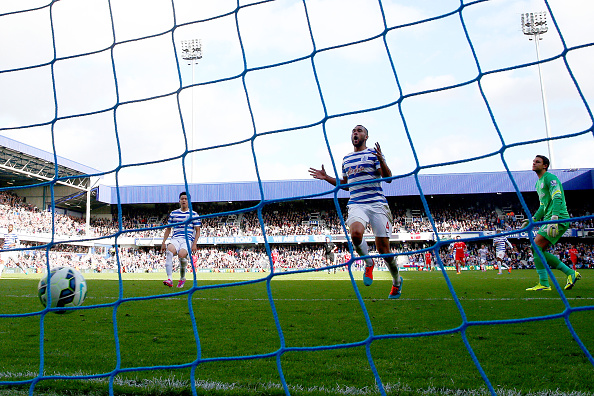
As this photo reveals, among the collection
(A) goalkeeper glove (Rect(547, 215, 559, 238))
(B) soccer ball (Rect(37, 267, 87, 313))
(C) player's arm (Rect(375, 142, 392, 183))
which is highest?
(C) player's arm (Rect(375, 142, 392, 183))

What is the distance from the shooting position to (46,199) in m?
32.1

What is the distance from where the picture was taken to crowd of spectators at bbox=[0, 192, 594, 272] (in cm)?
2880

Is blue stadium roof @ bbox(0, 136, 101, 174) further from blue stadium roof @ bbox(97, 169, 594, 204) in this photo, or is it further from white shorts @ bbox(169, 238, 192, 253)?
white shorts @ bbox(169, 238, 192, 253)

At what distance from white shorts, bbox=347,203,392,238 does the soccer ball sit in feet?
8.90

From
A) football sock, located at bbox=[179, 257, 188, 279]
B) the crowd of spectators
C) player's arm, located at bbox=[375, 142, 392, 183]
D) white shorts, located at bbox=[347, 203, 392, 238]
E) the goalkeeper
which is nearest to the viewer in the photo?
player's arm, located at bbox=[375, 142, 392, 183]

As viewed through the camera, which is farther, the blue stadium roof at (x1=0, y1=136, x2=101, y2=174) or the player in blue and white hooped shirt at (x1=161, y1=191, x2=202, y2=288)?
the blue stadium roof at (x1=0, y1=136, x2=101, y2=174)

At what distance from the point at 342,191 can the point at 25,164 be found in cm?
1742

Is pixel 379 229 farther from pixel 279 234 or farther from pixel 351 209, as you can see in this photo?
pixel 279 234

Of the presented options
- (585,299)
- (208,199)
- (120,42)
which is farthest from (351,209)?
(208,199)

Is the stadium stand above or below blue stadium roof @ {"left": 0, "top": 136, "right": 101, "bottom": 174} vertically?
below

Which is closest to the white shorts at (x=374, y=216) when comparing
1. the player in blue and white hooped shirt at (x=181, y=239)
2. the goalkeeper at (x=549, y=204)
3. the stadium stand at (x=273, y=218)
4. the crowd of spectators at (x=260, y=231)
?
the goalkeeper at (x=549, y=204)

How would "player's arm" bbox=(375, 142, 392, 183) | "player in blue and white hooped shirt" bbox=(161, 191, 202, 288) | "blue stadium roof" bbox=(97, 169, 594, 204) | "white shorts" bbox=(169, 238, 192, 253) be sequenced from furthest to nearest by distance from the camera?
"blue stadium roof" bbox=(97, 169, 594, 204), "white shorts" bbox=(169, 238, 192, 253), "player in blue and white hooped shirt" bbox=(161, 191, 202, 288), "player's arm" bbox=(375, 142, 392, 183)

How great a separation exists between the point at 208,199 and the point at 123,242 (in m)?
6.88

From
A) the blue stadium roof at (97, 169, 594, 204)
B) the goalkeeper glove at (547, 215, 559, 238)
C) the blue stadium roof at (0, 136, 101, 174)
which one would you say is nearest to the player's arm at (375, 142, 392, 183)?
the goalkeeper glove at (547, 215, 559, 238)
